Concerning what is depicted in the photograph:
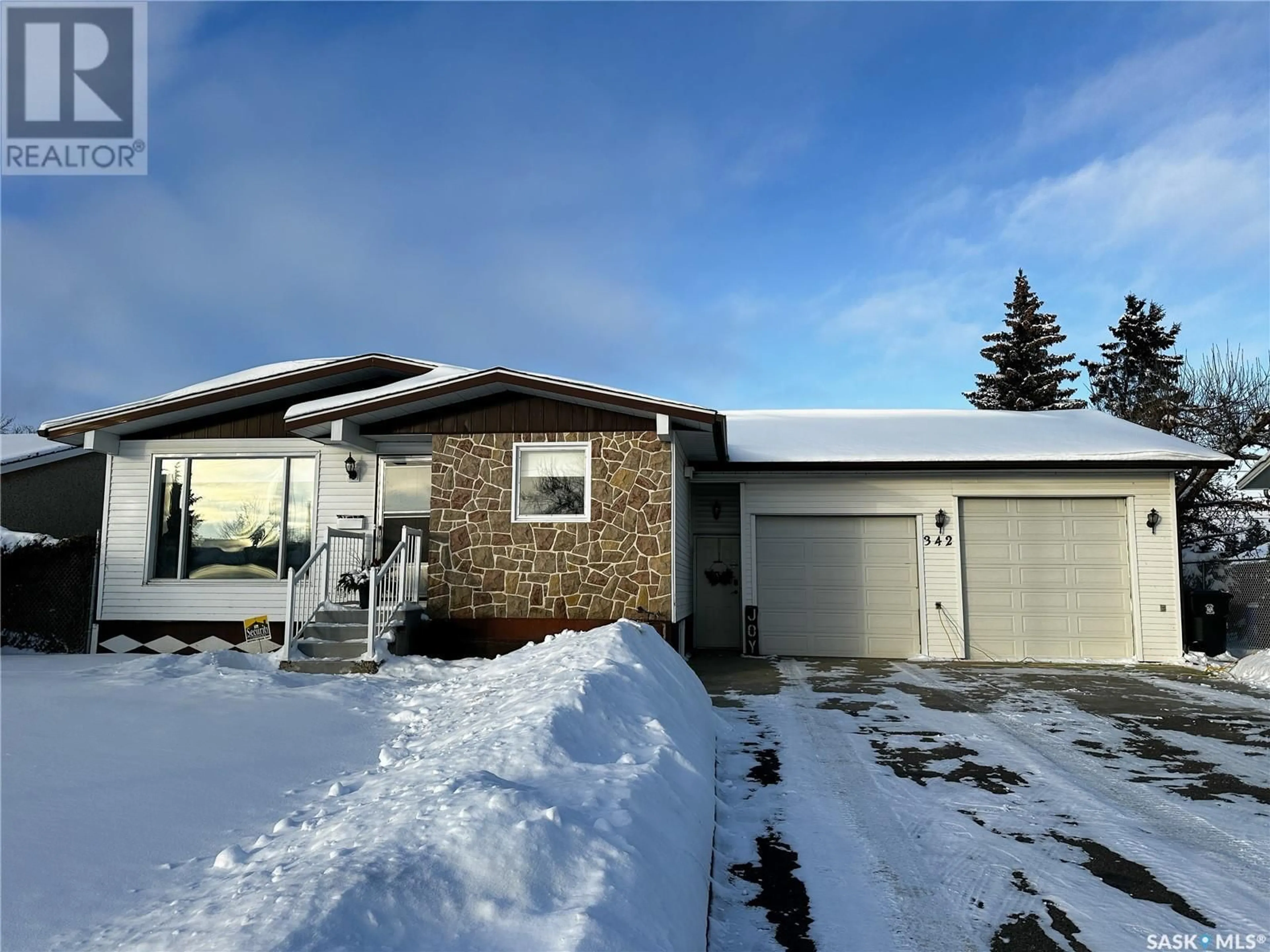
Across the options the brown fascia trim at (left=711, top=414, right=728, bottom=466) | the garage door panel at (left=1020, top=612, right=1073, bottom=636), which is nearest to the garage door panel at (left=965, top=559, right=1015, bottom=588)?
the garage door panel at (left=1020, top=612, right=1073, bottom=636)

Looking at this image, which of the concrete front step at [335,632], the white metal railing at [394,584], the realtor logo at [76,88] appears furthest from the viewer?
the concrete front step at [335,632]

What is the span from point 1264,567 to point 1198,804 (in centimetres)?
1157

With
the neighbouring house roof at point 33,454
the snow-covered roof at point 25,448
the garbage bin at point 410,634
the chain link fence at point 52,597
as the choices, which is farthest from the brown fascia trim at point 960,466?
the neighbouring house roof at point 33,454

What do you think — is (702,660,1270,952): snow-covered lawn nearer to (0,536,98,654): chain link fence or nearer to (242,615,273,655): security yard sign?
(242,615,273,655): security yard sign

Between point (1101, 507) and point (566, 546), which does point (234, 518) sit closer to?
point (566, 546)

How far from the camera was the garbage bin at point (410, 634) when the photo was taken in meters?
8.86

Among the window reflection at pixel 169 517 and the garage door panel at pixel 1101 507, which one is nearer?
the window reflection at pixel 169 517

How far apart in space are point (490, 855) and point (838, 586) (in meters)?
10.7

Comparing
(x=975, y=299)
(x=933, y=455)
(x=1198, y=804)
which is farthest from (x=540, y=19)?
(x=975, y=299)

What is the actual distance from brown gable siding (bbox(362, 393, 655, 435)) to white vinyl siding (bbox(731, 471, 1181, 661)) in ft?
11.1

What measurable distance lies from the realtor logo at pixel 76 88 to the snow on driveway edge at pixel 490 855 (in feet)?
22.3

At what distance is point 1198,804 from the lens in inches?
174

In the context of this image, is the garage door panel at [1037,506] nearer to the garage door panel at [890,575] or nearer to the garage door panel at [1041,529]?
the garage door panel at [1041,529]

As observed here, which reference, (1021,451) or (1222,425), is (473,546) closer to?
(1021,451)
